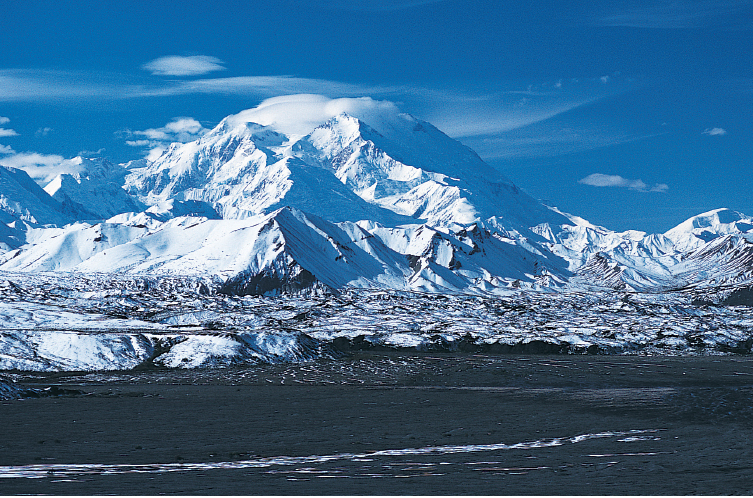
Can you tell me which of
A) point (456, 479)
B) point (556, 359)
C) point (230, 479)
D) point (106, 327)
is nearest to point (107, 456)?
point (230, 479)

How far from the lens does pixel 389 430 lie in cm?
5575

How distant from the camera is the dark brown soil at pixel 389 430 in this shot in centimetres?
3712

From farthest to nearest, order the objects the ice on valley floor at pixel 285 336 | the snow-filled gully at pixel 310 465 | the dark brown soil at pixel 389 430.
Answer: the ice on valley floor at pixel 285 336 < the snow-filled gully at pixel 310 465 < the dark brown soil at pixel 389 430

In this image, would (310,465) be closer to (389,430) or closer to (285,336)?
(389,430)

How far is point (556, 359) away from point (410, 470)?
93721 mm

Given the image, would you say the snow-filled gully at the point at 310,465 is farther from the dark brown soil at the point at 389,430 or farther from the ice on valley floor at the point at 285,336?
the ice on valley floor at the point at 285,336

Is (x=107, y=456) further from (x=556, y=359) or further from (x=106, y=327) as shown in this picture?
(x=106, y=327)

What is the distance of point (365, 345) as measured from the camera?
14788cm

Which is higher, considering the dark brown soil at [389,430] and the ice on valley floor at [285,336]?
the ice on valley floor at [285,336]

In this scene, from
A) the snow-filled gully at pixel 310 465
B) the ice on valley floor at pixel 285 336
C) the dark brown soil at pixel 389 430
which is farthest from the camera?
the ice on valley floor at pixel 285 336

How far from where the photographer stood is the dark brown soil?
37125 millimetres

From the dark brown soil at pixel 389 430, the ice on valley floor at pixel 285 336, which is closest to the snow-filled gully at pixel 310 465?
the dark brown soil at pixel 389 430

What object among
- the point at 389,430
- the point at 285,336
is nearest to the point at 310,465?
the point at 389,430

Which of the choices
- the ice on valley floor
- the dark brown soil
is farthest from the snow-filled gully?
the ice on valley floor
